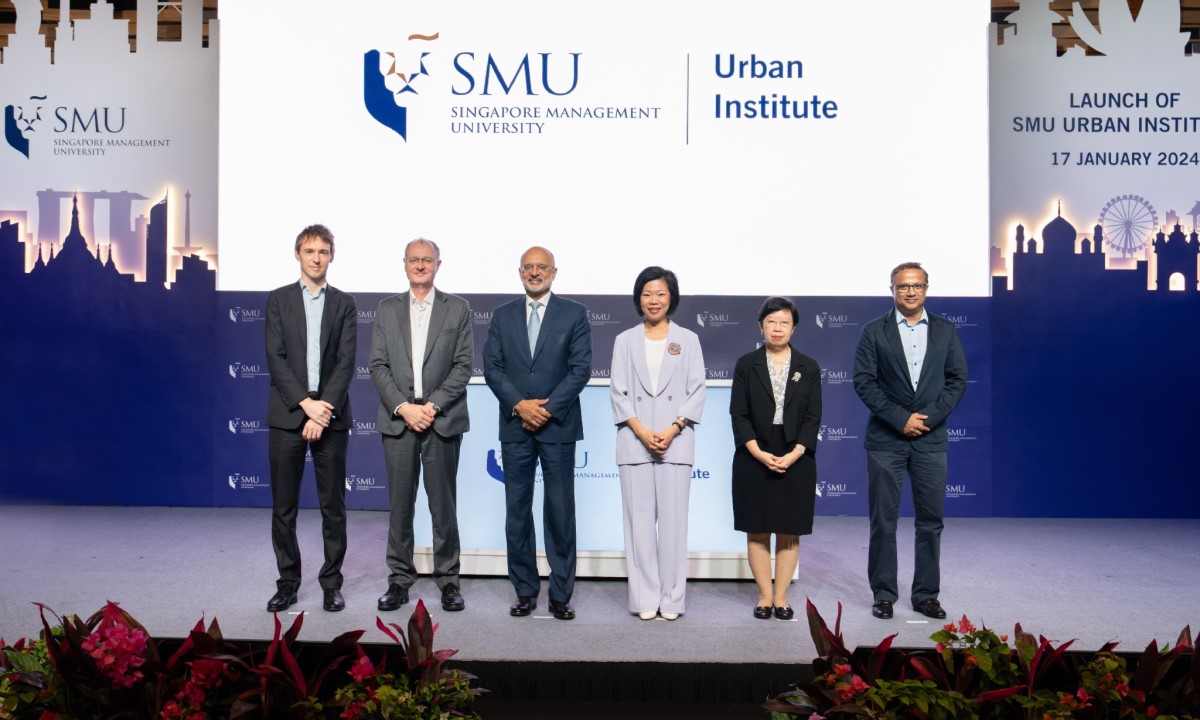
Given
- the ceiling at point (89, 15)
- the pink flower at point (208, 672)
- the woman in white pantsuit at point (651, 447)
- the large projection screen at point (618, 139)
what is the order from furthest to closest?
1. the ceiling at point (89, 15)
2. the large projection screen at point (618, 139)
3. the woman in white pantsuit at point (651, 447)
4. the pink flower at point (208, 672)

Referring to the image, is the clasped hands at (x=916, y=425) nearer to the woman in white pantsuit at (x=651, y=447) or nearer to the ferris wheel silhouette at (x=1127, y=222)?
the woman in white pantsuit at (x=651, y=447)

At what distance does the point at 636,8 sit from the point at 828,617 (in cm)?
386

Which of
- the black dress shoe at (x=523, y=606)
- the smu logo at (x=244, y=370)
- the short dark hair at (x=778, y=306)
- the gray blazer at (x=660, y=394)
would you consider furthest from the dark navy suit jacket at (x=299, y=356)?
the smu logo at (x=244, y=370)

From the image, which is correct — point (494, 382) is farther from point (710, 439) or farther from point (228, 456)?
point (228, 456)

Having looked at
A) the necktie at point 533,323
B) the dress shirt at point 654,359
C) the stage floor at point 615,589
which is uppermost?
the necktie at point 533,323

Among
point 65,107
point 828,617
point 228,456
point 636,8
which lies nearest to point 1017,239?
point 636,8

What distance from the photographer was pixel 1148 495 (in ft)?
19.9

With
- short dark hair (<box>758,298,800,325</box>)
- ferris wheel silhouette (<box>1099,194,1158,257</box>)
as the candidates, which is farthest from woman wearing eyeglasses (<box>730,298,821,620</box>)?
ferris wheel silhouette (<box>1099,194,1158,257</box>)

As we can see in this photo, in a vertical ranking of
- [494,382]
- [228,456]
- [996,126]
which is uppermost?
[996,126]

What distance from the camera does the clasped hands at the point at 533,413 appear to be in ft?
11.8

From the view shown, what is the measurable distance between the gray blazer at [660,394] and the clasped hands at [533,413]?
12.2 inches

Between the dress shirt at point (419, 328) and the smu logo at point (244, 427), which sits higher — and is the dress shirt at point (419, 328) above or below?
above

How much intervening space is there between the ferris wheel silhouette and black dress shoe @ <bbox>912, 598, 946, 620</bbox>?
354 centimetres

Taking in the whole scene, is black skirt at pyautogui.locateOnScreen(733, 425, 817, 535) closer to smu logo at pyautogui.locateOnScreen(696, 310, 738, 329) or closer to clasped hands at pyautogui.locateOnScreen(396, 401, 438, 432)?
clasped hands at pyautogui.locateOnScreen(396, 401, 438, 432)
